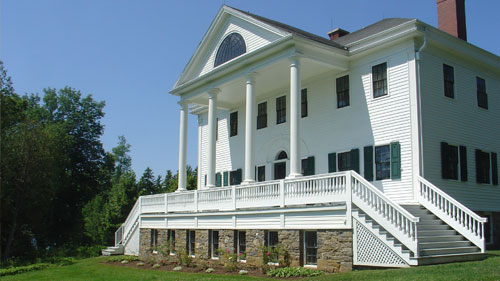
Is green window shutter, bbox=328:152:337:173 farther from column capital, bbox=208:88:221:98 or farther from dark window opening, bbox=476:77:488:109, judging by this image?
column capital, bbox=208:88:221:98

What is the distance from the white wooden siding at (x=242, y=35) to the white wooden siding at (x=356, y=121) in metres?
2.26

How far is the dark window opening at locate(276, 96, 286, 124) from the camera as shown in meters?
24.3

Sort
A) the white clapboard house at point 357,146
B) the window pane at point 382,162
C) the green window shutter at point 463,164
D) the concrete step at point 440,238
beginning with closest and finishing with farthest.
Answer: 1. the concrete step at point 440,238
2. the white clapboard house at point 357,146
3. the window pane at point 382,162
4. the green window shutter at point 463,164

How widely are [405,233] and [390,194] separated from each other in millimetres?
4580

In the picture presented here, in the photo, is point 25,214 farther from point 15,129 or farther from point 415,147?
point 415,147

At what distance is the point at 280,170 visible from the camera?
24.2 meters

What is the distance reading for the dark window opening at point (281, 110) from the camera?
24.3 metres

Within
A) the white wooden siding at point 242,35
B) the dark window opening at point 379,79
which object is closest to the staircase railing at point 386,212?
the dark window opening at point 379,79

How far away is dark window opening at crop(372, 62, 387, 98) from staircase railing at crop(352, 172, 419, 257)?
5.42m

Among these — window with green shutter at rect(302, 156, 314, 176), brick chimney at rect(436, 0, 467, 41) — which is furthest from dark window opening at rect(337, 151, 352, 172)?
brick chimney at rect(436, 0, 467, 41)

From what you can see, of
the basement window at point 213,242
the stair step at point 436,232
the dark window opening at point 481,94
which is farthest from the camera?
the basement window at point 213,242

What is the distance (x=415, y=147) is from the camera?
17.8 metres

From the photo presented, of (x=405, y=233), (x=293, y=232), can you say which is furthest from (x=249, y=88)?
(x=405, y=233)

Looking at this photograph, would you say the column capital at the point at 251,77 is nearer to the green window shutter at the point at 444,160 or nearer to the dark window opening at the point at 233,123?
the dark window opening at the point at 233,123
